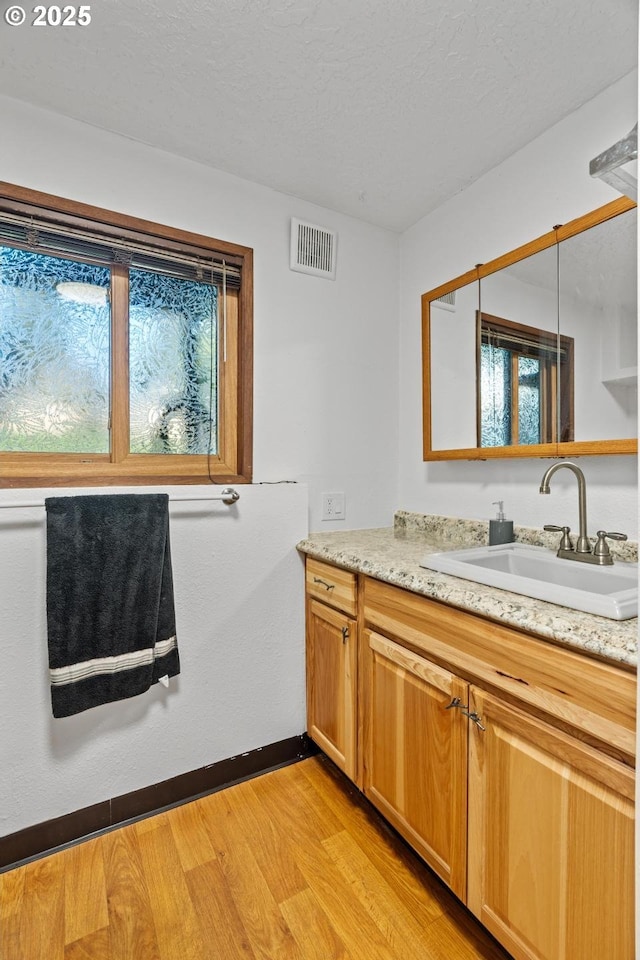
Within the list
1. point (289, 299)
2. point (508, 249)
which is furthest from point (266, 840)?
point (508, 249)

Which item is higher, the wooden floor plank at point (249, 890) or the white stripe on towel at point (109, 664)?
the white stripe on towel at point (109, 664)

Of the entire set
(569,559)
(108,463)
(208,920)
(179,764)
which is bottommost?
(208,920)

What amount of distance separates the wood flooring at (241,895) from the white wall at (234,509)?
179mm

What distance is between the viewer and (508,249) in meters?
1.66

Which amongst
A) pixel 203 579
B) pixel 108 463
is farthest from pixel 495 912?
pixel 108 463

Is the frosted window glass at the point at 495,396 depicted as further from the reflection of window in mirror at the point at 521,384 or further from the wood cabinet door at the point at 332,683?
the wood cabinet door at the point at 332,683

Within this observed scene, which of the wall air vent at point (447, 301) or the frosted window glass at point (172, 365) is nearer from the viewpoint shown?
the frosted window glass at point (172, 365)

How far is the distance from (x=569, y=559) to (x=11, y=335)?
1845 millimetres

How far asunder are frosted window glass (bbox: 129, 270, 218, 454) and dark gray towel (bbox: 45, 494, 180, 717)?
0.30 metres

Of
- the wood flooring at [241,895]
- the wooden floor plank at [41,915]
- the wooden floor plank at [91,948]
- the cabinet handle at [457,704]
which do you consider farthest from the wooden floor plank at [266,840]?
the cabinet handle at [457,704]

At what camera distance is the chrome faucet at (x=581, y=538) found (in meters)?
1.27

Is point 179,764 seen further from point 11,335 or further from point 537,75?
point 537,75

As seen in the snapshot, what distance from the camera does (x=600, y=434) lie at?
4.46 ft

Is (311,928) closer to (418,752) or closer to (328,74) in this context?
(418,752)
